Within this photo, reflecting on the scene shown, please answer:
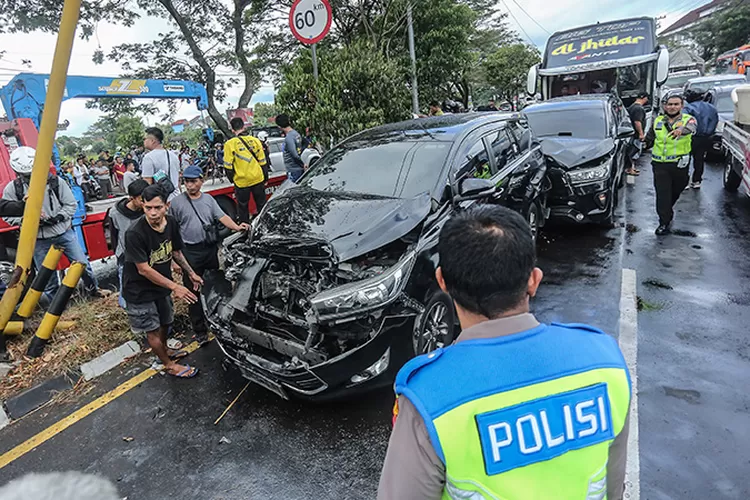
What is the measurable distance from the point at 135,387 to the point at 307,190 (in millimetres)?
2119

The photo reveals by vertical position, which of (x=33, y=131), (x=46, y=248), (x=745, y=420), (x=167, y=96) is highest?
(x=167, y=96)

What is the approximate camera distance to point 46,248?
4.88m

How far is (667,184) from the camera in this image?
227 inches

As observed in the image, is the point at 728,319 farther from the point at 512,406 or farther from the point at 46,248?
the point at 46,248

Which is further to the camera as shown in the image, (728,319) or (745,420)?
(728,319)

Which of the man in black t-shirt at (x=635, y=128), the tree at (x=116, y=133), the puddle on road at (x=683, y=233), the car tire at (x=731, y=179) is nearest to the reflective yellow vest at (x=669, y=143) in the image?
the puddle on road at (x=683, y=233)

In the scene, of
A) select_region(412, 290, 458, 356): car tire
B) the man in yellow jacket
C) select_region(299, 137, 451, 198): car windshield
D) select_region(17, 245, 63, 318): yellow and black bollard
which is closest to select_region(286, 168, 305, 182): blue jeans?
the man in yellow jacket

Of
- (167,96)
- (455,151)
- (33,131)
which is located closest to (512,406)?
(455,151)

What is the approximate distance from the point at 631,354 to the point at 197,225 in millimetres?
3738

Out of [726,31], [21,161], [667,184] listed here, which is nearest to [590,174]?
[667,184]

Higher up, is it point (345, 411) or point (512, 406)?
point (512, 406)

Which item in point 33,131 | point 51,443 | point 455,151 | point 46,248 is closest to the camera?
point 51,443

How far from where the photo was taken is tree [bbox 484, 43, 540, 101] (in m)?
27.3

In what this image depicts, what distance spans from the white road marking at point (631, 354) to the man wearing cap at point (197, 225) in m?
3.24
